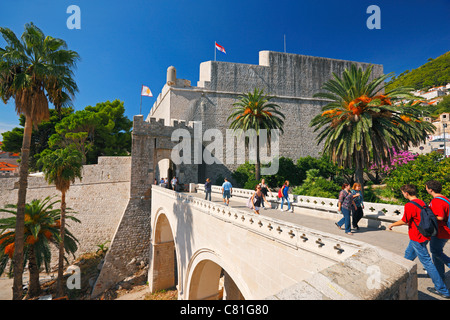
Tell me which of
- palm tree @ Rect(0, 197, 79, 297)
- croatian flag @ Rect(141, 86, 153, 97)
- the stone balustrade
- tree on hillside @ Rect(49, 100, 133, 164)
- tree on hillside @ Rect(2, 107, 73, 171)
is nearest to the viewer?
the stone balustrade

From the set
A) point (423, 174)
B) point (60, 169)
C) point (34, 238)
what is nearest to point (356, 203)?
point (423, 174)

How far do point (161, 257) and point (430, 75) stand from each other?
109 meters

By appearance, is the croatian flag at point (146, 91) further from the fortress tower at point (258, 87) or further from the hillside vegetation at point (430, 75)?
the hillside vegetation at point (430, 75)

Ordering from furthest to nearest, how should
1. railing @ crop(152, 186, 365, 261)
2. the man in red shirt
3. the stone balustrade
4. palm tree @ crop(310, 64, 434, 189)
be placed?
palm tree @ crop(310, 64, 434, 189), the stone balustrade, railing @ crop(152, 186, 365, 261), the man in red shirt

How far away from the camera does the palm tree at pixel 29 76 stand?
8.76m

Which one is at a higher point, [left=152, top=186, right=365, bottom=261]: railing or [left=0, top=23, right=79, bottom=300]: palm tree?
[left=0, top=23, right=79, bottom=300]: palm tree

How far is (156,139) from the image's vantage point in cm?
2028

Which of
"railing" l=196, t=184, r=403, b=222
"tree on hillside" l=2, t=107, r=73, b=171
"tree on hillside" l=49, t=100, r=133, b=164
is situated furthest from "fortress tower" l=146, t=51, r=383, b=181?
"tree on hillside" l=2, t=107, r=73, b=171

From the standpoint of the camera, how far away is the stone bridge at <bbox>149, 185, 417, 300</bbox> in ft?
7.95

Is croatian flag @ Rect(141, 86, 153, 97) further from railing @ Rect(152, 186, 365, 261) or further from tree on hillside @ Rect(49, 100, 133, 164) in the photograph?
railing @ Rect(152, 186, 365, 261)

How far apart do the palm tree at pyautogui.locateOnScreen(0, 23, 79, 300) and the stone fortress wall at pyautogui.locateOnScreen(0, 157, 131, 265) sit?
9.60 meters

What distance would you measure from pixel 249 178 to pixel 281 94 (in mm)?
12518

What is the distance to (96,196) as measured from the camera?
65.7 feet

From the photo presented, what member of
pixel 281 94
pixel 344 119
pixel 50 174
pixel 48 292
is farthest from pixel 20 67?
pixel 281 94
